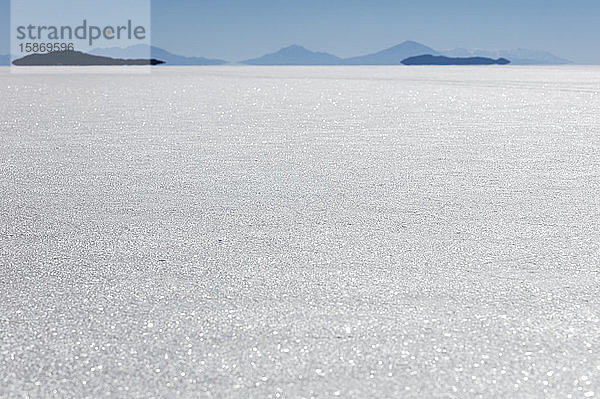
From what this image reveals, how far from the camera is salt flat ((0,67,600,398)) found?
41.6 inches

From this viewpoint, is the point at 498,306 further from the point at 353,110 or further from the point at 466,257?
the point at 353,110

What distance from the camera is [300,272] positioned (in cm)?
155

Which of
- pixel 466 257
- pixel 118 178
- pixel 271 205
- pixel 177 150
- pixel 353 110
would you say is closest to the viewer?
pixel 466 257

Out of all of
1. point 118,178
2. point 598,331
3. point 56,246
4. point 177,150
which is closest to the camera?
point 598,331

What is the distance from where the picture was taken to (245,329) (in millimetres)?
1221

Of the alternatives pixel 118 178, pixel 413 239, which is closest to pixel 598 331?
pixel 413 239

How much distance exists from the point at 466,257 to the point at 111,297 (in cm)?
73

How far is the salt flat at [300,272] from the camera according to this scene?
106 centimetres

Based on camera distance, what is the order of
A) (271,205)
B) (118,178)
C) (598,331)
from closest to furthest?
(598,331)
(271,205)
(118,178)

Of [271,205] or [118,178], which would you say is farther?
[118,178]

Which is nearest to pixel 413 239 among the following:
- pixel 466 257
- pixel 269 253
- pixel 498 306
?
pixel 466 257

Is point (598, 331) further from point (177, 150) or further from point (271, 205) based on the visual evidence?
point (177, 150)

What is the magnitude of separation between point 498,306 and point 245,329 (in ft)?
1.41

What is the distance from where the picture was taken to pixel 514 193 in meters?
2.43
